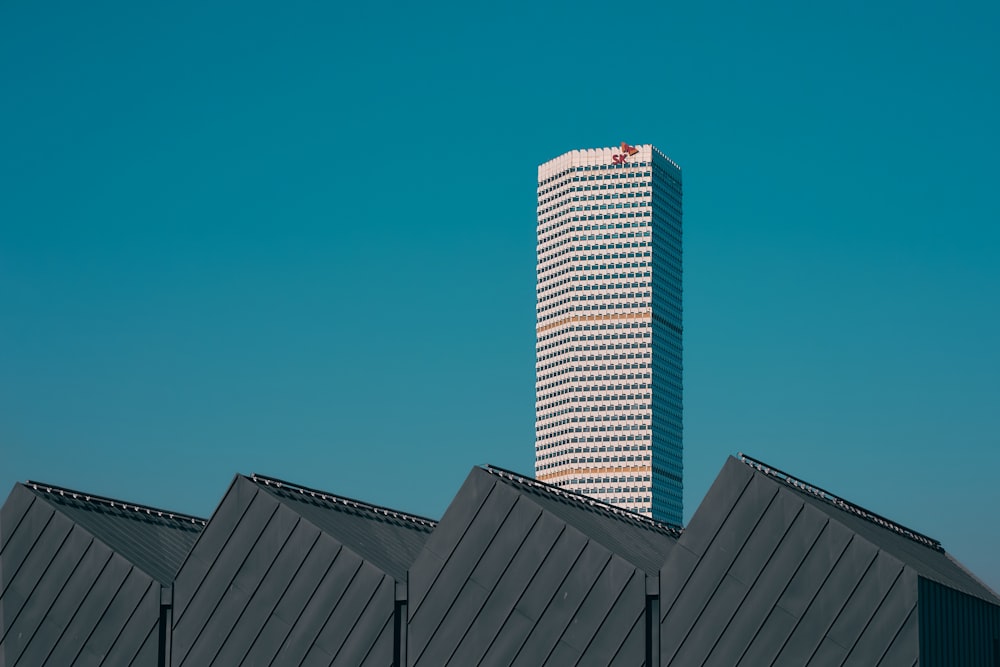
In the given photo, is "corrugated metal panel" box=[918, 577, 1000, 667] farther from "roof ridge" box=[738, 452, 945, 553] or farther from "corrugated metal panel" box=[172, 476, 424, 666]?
"corrugated metal panel" box=[172, 476, 424, 666]

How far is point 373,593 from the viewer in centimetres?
7100

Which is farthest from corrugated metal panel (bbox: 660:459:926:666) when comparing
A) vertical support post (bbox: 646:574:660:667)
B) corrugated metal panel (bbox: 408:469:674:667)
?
corrugated metal panel (bbox: 408:469:674:667)

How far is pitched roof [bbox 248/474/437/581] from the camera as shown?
→ 73750 millimetres

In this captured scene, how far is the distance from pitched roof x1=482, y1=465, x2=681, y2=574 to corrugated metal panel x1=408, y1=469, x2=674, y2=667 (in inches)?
12.6

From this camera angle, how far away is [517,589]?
69.1 m

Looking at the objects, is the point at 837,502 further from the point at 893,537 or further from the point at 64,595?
the point at 64,595

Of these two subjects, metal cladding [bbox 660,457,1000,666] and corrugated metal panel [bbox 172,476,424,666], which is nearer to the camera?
metal cladding [bbox 660,457,1000,666]

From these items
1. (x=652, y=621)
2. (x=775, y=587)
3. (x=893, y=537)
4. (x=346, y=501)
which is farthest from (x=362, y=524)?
(x=893, y=537)

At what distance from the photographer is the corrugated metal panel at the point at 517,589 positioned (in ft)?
222

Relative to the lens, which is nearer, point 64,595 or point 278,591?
point 278,591

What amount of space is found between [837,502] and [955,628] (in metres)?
8.38

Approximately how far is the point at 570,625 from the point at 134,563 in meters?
21.3

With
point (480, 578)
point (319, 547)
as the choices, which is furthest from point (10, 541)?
point (480, 578)

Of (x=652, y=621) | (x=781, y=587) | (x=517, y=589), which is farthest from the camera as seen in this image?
(x=517, y=589)
